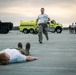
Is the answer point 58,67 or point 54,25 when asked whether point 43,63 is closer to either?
point 58,67

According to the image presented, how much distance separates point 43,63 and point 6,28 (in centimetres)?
4390

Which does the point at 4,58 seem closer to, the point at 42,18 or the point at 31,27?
the point at 42,18

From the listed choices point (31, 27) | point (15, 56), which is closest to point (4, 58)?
point (15, 56)

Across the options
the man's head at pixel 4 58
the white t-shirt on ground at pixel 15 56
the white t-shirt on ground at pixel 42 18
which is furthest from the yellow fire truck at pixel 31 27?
the man's head at pixel 4 58

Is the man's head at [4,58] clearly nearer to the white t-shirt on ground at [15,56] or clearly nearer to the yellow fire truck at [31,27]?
the white t-shirt on ground at [15,56]

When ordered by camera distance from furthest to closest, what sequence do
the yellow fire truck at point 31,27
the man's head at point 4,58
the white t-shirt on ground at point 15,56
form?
the yellow fire truck at point 31,27 < the white t-shirt on ground at point 15,56 < the man's head at point 4,58

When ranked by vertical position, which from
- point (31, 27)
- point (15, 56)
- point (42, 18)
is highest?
point (42, 18)

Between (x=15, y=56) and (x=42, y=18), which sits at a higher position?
(x=42, y=18)

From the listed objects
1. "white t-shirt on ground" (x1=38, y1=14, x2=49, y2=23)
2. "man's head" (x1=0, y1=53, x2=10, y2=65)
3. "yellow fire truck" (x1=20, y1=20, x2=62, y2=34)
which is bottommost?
"yellow fire truck" (x1=20, y1=20, x2=62, y2=34)

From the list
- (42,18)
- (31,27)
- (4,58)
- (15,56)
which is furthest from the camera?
(31,27)

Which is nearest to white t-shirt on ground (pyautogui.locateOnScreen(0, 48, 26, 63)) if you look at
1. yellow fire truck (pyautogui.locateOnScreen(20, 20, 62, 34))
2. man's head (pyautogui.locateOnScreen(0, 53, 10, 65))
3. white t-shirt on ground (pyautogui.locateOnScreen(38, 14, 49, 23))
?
man's head (pyautogui.locateOnScreen(0, 53, 10, 65))

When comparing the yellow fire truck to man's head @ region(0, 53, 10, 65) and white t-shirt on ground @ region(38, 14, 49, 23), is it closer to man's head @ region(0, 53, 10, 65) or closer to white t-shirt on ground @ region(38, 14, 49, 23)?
white t-shirt on ground @ region(38, 14, 49, 23)

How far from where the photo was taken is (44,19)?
22.3 metres

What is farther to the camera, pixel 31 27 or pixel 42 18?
pixel 31 27
